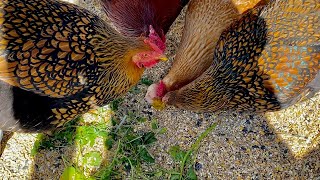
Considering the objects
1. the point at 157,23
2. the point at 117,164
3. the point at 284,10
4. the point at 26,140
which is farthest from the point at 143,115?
the point at 284,10

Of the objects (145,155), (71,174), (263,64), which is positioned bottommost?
(71,174)

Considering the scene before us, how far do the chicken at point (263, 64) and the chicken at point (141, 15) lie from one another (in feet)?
1.58

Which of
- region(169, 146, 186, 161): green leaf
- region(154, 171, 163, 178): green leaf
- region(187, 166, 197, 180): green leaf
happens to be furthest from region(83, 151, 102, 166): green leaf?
region(187, 166, 197, 180): green leaf

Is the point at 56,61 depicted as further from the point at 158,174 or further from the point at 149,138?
the point at 158,174

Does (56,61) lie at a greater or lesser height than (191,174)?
greater

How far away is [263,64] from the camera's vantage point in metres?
2.26

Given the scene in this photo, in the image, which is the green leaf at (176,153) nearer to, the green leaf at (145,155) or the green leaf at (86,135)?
the green leaf at (145,155)

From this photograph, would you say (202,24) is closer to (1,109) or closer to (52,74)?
(52,74)

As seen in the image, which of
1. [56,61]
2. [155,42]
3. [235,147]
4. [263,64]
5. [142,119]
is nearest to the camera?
[56,61]

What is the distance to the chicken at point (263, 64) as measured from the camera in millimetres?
2219

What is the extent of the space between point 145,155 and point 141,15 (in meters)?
1.01

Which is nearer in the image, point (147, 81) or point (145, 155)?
point (145, 155)

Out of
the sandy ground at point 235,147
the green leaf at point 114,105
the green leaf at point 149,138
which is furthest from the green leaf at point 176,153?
the green leaf at point 114,105

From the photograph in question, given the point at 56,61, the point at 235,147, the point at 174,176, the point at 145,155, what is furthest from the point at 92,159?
the point at 235,147
